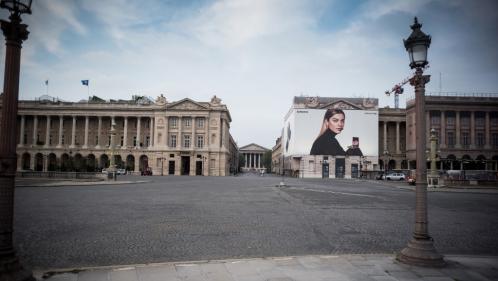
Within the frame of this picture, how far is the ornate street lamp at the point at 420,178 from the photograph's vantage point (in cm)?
620

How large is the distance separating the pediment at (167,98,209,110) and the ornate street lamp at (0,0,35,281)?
7715 centimetres

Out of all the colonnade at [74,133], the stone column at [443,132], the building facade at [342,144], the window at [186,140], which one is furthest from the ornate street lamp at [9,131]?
the stone column at [443,132]

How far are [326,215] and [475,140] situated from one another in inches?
3230

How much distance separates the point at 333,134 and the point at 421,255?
70.5 m

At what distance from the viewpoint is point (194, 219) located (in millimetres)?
11656

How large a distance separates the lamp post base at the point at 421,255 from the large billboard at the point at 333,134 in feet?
226

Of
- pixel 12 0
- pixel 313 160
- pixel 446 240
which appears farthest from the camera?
pixel 313 160

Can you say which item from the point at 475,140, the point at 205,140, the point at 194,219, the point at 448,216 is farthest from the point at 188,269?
the point at 475,140

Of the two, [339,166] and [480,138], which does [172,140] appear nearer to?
[339,166]

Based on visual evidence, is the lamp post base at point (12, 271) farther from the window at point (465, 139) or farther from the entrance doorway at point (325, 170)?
the window at point (465, 139)

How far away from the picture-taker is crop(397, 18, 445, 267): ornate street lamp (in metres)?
6.20

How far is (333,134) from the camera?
2950 inches

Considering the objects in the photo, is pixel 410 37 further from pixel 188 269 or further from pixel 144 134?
pixel 144 134

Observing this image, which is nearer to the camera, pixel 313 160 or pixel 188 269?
pixel 188 269
